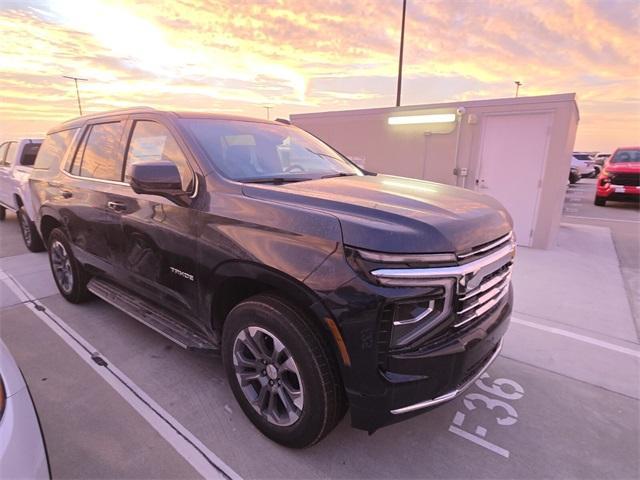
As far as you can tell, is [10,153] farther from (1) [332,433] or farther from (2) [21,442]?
(1) [332,433]

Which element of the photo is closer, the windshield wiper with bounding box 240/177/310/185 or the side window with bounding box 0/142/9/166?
the windshield wiper with bounding box 240/177/310/185

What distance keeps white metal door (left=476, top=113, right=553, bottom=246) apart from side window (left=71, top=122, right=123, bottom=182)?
6.81 m

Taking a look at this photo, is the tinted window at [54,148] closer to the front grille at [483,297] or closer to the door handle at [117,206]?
the door handle at [117,206]

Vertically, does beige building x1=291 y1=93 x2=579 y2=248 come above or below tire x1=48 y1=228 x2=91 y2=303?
above

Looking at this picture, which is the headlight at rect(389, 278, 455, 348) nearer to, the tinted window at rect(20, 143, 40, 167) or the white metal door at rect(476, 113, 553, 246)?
the white metal door at rect(476, 113, 553, 246)

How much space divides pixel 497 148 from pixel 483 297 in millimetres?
6513

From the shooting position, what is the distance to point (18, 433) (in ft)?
4.19

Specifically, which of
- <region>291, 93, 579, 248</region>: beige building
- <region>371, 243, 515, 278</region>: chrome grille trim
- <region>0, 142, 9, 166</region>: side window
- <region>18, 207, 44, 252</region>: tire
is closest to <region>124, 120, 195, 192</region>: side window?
<region>371, 243, 515, 278</region>: chrome grille trim

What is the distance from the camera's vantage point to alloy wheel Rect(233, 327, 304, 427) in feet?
6.80

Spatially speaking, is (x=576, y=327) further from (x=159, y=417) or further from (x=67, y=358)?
(x=67, y=358)

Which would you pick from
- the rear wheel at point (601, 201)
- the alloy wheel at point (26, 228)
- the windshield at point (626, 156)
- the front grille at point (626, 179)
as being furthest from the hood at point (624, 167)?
the alloy wheel at point (26, 228)

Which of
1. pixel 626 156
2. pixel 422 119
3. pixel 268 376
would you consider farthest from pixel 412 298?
pixel 626 156

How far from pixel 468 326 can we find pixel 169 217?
1.98m

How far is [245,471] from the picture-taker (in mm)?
2084
